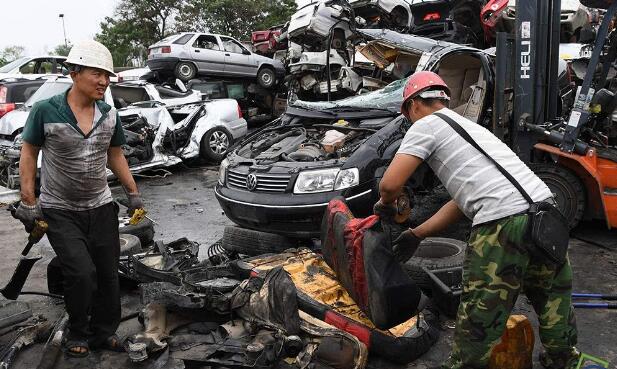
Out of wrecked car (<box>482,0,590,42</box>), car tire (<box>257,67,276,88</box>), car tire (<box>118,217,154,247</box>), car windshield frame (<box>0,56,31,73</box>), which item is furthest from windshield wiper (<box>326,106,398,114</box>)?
car windshield frame (<box>0,56,31,73</box>)

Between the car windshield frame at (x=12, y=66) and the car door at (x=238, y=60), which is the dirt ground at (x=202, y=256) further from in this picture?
the car windshield frame at (x=12, y=66)

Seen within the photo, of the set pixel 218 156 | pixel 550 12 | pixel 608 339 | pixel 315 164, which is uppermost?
pixel 550 12

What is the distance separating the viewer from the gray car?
13.0m

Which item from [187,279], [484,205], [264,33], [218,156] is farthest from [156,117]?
[264,33]

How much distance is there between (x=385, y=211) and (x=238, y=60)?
1179 centimetres

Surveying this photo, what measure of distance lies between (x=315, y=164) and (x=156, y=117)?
17.5ft

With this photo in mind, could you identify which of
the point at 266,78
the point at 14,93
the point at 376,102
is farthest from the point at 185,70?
the point at 376,102

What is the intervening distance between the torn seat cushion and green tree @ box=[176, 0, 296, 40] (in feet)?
86.7

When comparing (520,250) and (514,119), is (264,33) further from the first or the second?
(520,250)

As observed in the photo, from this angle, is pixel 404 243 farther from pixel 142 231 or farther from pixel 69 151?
pixel 142 231

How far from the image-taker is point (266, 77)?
46.3 ft

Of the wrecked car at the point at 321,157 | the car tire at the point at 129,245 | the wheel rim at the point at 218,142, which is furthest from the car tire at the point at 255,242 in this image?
the wheel rim at the point at 218,142

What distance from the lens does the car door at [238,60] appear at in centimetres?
1372

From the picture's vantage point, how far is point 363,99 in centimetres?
550
